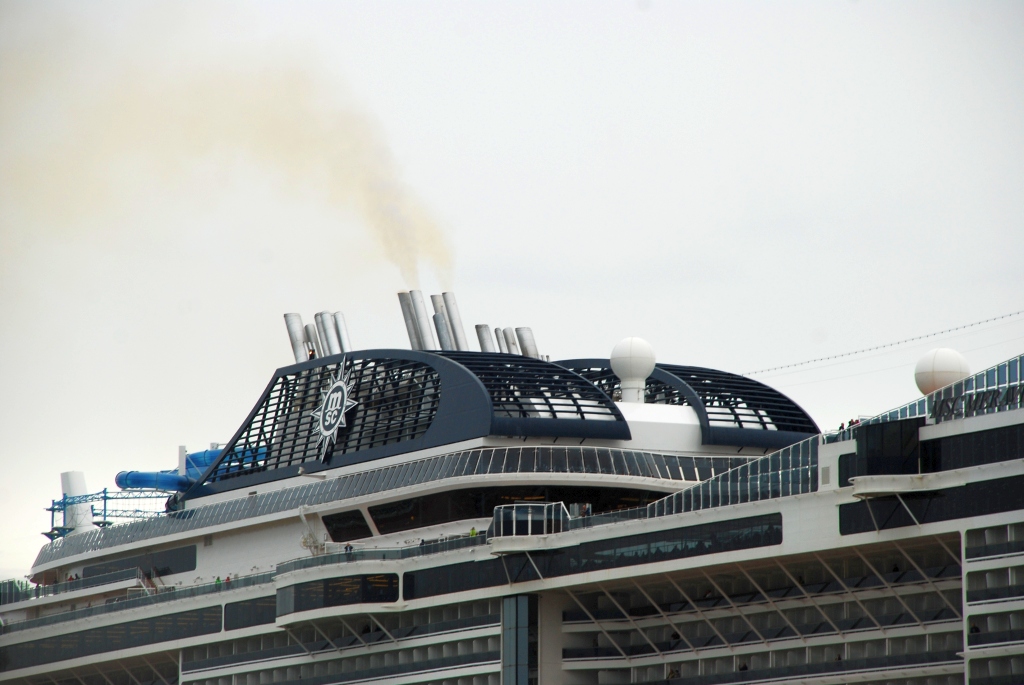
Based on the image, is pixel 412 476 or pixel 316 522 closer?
pixel 412 476

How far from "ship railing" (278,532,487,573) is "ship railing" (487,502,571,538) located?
207 cm

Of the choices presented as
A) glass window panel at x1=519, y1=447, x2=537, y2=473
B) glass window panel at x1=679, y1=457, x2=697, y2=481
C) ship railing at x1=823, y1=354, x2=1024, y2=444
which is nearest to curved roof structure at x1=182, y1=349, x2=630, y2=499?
glass window panel at x1=519, y1=447, x2=537, y2=473

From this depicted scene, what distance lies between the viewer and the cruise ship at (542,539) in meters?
53.2

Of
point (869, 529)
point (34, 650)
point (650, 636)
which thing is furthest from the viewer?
point (34, 650)

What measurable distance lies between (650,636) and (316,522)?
19.5 meters

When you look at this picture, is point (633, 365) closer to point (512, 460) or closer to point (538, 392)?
point (538, 392)

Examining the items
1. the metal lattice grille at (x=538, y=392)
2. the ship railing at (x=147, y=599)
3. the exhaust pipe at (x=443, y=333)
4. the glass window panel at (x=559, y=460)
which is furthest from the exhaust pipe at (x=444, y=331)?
the glass window panel at (x=559, y=460)

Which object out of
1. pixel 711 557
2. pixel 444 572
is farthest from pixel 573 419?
pixel 711 557

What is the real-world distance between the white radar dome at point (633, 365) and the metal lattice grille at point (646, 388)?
149 inches

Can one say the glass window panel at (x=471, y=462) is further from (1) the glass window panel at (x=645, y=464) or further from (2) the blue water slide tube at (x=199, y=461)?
(2) the blue water slide tube at (x=199, y=461)

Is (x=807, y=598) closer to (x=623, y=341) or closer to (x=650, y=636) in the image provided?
(x=650, y=636)

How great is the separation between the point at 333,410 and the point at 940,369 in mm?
30878

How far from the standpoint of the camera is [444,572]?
225ft

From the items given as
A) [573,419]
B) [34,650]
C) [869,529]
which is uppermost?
[573,419]
